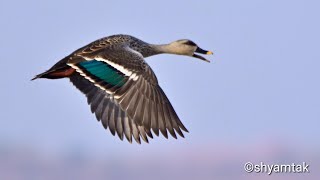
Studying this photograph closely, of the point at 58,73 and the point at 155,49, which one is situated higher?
the point at 155,49

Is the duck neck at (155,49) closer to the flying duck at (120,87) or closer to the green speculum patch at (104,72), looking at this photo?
the flying duck at (120,87)

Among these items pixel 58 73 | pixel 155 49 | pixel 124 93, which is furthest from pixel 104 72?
pixel 155 49

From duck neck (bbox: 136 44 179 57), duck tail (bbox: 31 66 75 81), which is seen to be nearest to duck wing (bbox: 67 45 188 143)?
duck tail (bbox: 31 66 75 81)

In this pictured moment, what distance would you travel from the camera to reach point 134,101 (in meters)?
18.0

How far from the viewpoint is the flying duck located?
1798 cm

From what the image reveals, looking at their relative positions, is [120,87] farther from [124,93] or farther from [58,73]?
[58,73]

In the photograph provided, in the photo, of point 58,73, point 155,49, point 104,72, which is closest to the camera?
point 104,72

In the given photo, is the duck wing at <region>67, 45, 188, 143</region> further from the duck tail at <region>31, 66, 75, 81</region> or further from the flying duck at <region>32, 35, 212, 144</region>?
the duck tail at <region>31, 66, 75, 81</region>

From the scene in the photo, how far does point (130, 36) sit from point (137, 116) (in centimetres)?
258

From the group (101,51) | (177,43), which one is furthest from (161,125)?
(177,43)

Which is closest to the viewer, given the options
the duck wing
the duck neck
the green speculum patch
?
the duck wing

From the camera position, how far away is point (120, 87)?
712 inches

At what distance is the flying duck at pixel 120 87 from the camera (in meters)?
18.0

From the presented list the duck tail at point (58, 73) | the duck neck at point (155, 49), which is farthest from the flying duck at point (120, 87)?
the duck neck at point (155, 49)
